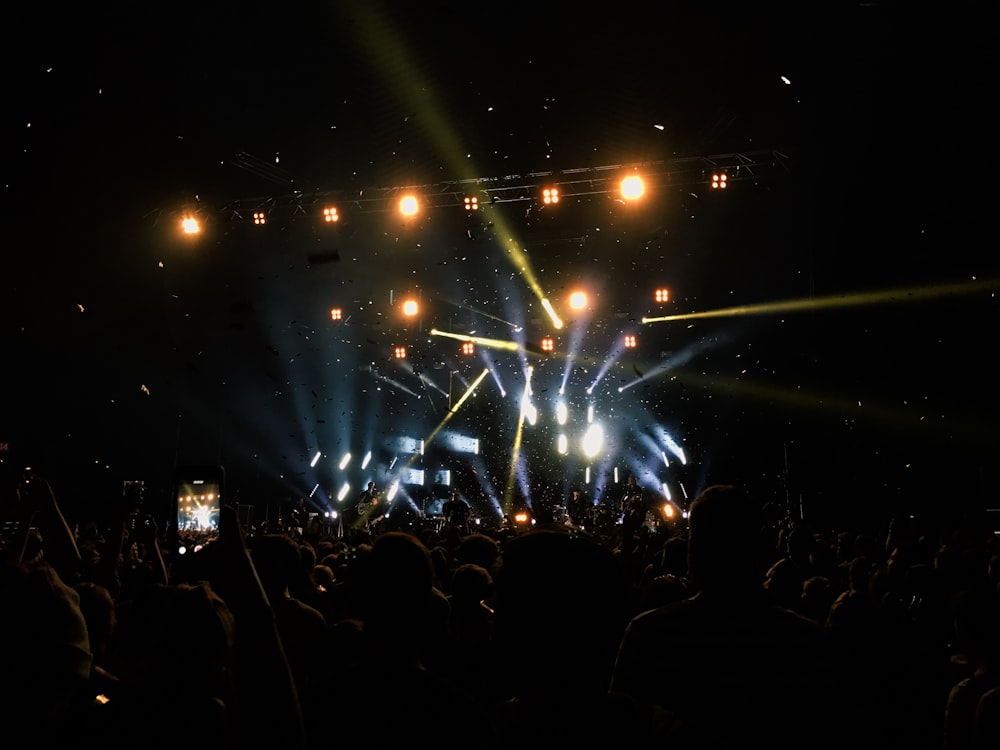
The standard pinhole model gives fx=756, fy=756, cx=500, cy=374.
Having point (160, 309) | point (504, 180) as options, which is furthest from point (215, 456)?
point (504, 180)

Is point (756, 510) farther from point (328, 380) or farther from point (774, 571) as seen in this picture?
point (328, 380)

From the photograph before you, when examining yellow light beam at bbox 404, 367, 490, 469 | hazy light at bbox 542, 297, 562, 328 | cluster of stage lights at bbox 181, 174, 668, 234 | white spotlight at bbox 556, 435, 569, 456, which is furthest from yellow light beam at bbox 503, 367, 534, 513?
→ cluster of stage lights at bbox 181, 174, 668, 234

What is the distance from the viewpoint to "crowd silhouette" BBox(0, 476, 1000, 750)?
65.6 inches

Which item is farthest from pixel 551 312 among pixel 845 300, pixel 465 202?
pixel 465 202

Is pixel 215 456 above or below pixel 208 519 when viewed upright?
above

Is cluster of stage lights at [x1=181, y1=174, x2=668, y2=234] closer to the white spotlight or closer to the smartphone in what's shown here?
the smartphone

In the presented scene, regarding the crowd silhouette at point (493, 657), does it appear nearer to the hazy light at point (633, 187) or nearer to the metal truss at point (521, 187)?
the hazy light at point (633, 187)

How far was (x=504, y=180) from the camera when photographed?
14.5 meters

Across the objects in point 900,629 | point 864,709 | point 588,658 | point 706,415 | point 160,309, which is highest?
point 160,309

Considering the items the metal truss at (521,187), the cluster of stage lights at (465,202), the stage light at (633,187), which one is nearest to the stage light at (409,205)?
the cluster of stage lights at (465,202)

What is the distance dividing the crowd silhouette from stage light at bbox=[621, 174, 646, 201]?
10581 millimetres

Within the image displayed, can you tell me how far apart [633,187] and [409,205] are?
14.0ft

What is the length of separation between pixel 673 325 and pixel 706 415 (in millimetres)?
3385

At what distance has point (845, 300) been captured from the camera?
725 inches
